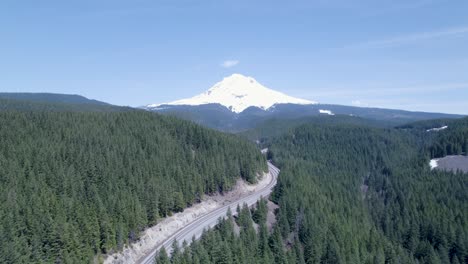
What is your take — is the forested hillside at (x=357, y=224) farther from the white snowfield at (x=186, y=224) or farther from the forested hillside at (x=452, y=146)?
the forested hillside at (x=452, y=146)

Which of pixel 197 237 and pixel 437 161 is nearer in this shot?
pixel 197 237

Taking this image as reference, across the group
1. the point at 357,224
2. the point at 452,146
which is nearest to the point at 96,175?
the point at 357,224

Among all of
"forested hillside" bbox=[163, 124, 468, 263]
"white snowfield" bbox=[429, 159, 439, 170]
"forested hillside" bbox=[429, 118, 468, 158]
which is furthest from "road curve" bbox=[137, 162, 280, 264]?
"forested hillside" bbox=[429, 118, 468, 158]

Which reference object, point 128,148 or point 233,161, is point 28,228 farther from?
point 233,161

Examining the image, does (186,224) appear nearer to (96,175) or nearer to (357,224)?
(96,175)

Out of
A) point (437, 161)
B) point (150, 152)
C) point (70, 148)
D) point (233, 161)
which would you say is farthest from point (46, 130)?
point (437, 161)

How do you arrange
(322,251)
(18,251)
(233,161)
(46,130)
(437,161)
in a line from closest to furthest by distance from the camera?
(18,251)
(322,251)
(46,130)
(233,161)
(437,161)
